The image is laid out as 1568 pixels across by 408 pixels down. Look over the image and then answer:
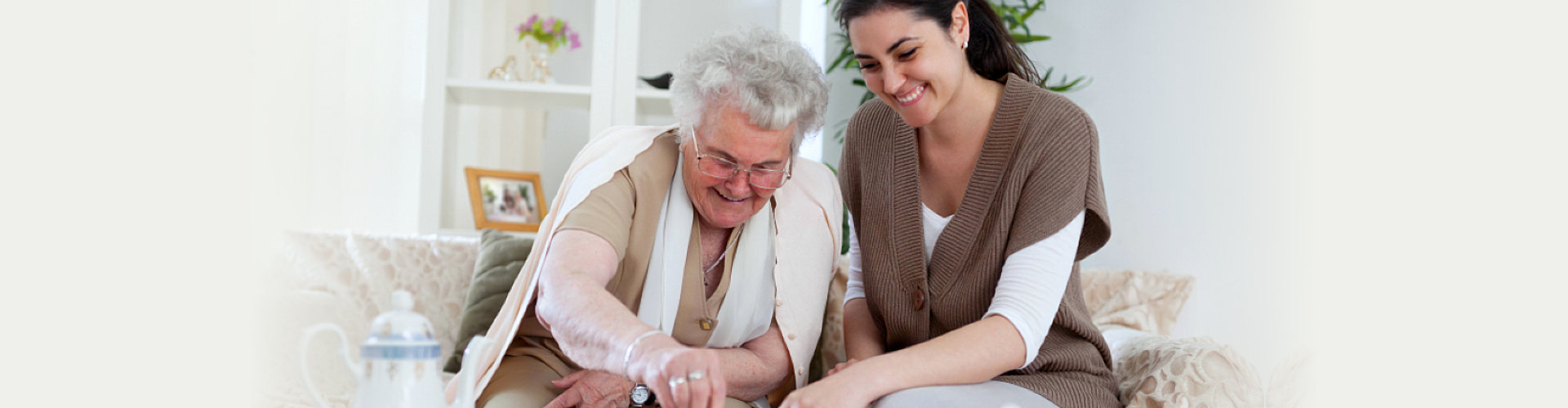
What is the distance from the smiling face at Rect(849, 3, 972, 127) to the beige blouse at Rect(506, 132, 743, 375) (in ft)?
1.03

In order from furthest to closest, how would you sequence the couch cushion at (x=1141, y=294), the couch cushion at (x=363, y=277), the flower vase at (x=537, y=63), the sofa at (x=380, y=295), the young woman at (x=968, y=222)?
the flower vase at (x=537, y=63) → the couch cushion at (x=1141, y=294) → the couch cushion at (x=363, y=277) → the sofa at (x=380, y=295) → the young woman at (x=968, y=222)

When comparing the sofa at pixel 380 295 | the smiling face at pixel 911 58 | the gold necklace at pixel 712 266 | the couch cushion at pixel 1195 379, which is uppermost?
the smiling face at pixel 911 58

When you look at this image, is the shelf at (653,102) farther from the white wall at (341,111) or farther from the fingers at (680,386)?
the fingers at (680,386)

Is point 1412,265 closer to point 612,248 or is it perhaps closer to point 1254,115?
point 1254,115

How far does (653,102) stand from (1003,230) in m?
1.88

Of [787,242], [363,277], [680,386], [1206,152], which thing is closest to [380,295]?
[363,277]

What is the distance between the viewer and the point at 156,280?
199 centimetres

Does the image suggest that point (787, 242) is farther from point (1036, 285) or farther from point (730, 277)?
point (1036, 285)

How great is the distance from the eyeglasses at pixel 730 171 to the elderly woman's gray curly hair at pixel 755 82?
6cm

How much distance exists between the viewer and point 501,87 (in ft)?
10.2

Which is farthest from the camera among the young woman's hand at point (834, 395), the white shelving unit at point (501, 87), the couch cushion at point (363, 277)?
the white shelving unit at point (501, 87)

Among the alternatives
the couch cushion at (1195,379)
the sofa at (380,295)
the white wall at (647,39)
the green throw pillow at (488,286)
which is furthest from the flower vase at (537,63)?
the couch cushion at (1195,379)

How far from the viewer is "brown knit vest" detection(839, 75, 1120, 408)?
1.48 metres

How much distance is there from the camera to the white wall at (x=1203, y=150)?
231 centimetres
